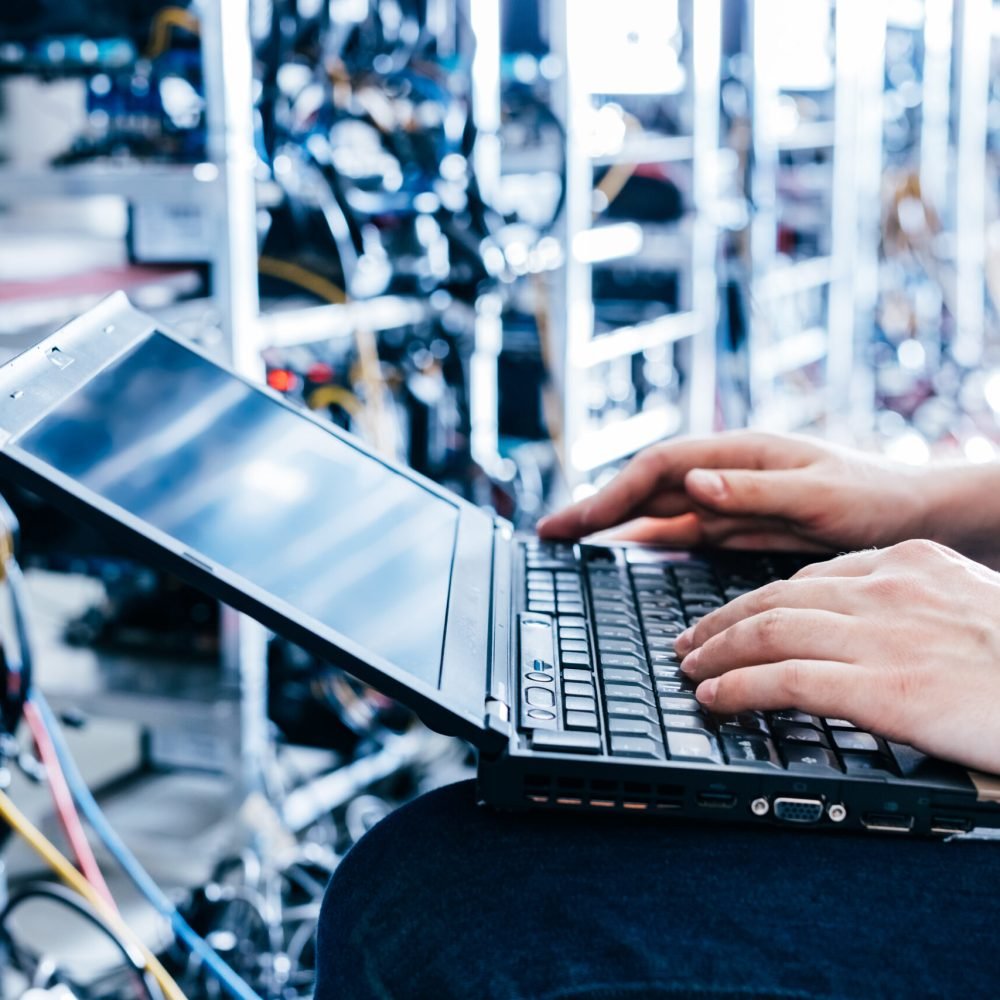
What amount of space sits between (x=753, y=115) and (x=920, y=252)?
173 centimetres

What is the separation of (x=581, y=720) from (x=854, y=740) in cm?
12

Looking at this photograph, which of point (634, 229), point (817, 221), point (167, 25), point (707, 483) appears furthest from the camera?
point (817, 221)

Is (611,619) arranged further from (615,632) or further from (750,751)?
(750,751)

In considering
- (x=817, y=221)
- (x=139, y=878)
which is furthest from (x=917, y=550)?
(x=817, y=221)

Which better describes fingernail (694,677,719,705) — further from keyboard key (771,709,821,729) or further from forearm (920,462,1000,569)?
forearm (920,462,1000,569)

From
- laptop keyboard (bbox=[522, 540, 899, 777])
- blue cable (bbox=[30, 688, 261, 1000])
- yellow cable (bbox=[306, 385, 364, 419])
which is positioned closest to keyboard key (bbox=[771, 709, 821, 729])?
laptop keyboard (bbox=[522, 540, 899, 777])

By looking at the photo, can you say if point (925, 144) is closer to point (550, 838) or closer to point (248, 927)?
point (248, 927)

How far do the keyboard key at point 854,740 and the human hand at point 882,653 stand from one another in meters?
0.03

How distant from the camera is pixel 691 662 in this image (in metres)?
0.64

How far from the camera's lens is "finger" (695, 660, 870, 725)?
0.56 m

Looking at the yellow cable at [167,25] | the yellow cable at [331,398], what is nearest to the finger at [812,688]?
the yellow cable at [331,398]

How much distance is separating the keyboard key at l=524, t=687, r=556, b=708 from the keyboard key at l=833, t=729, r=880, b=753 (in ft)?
0.42

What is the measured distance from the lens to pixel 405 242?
6.27 feet

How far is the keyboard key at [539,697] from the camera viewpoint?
0.61 meters
